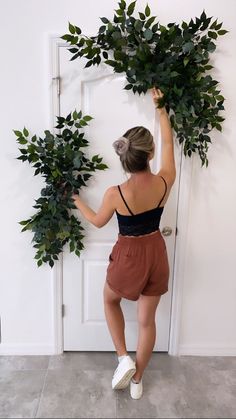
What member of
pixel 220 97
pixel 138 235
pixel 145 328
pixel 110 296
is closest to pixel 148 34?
pixel 220 97

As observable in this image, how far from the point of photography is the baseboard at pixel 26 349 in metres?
2.37

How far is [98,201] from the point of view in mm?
2180

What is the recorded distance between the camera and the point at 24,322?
2.35 metres

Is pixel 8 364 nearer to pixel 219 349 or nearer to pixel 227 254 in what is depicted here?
pixel 219 349

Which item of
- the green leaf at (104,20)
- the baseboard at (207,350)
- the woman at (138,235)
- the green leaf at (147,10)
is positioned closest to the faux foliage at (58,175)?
the woman at (138,235)

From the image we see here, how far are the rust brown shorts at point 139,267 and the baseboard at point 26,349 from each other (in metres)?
0.80

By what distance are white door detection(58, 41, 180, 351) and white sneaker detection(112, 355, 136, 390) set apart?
364mm

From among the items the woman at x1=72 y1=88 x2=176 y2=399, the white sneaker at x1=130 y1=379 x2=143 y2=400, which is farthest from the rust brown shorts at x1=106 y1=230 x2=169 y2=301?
the white sneaker at x1=130 y1=379 x2=143 y2=400

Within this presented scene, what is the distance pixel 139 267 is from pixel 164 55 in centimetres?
114

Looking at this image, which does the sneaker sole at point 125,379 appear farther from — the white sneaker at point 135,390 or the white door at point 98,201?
the white door at point 98,201

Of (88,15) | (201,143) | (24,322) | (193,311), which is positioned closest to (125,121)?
(201,143)

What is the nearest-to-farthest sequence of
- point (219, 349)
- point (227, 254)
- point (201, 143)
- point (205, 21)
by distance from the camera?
point (205, 21) → point (201, 143) → point (227, 254) → point (219, 349)

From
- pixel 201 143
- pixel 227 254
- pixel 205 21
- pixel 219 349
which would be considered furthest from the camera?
pixel 219 349

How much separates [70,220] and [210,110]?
1.03 metres
